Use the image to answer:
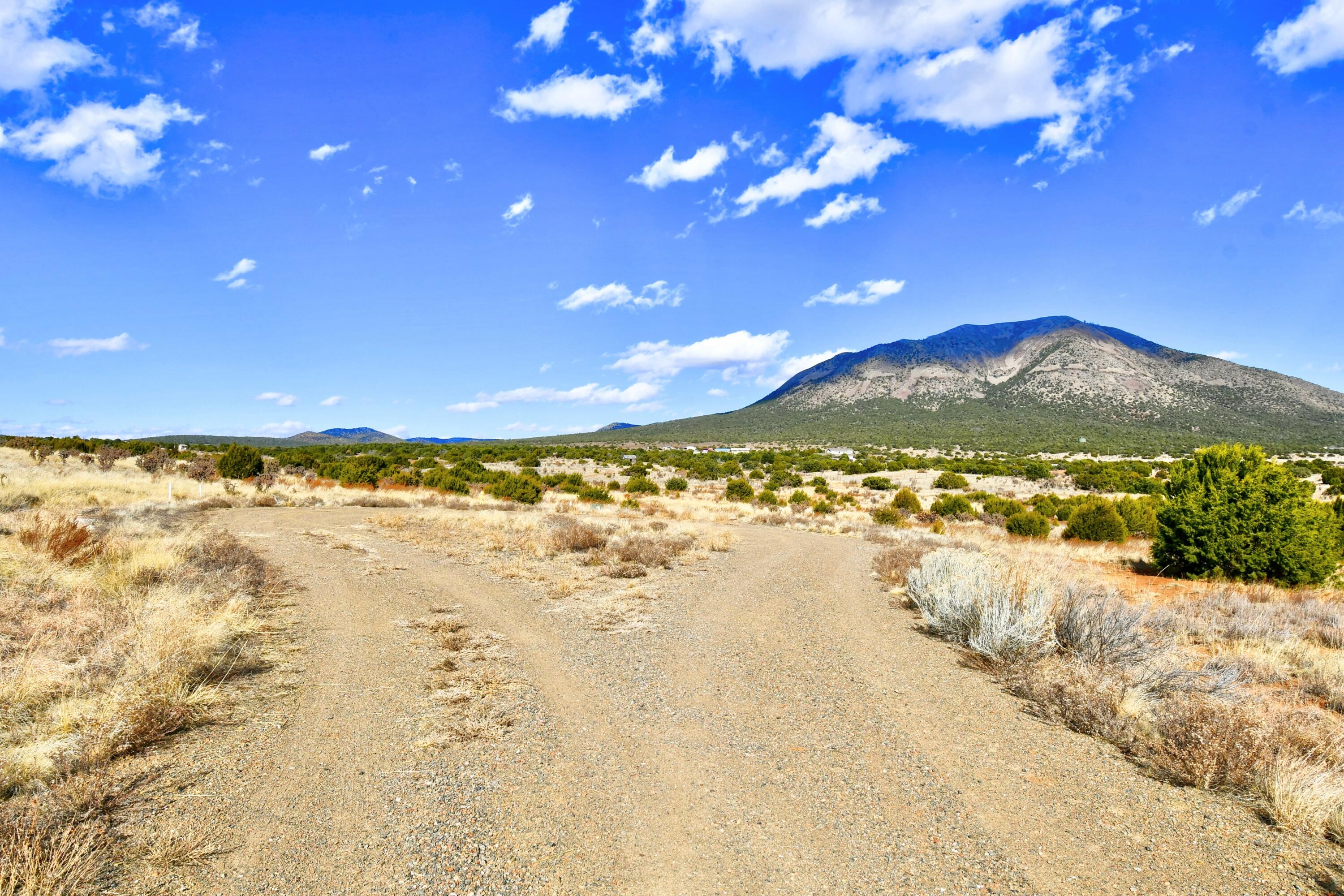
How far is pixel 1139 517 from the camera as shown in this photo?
22.8 meters

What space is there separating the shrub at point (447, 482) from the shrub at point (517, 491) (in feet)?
6.27

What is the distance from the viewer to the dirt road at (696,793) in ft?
12.0

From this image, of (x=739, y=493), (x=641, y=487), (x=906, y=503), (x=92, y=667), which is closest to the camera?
(x=92, y=667)

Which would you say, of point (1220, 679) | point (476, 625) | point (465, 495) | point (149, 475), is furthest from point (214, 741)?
point (149, 475)

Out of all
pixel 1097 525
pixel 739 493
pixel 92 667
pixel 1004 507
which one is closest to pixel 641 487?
pixel 739 493

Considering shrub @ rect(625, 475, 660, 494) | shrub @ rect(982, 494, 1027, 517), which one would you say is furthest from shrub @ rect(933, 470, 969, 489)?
shrub @ rect(625, 475, 660, 494)

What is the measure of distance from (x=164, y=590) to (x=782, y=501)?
28.9 metres

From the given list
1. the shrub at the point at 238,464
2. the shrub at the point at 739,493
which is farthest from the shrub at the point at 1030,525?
the shrub at the point at 238,464

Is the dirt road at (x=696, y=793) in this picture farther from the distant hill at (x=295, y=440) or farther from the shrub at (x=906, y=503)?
the distant hill at (x=295, y=440)

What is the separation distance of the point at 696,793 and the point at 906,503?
2735cm

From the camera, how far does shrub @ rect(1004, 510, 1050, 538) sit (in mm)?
22984

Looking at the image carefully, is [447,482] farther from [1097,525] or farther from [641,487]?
[1097,525]

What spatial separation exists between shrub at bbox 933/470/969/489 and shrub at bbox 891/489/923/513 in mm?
9211

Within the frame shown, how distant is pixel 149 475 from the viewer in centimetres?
3453
